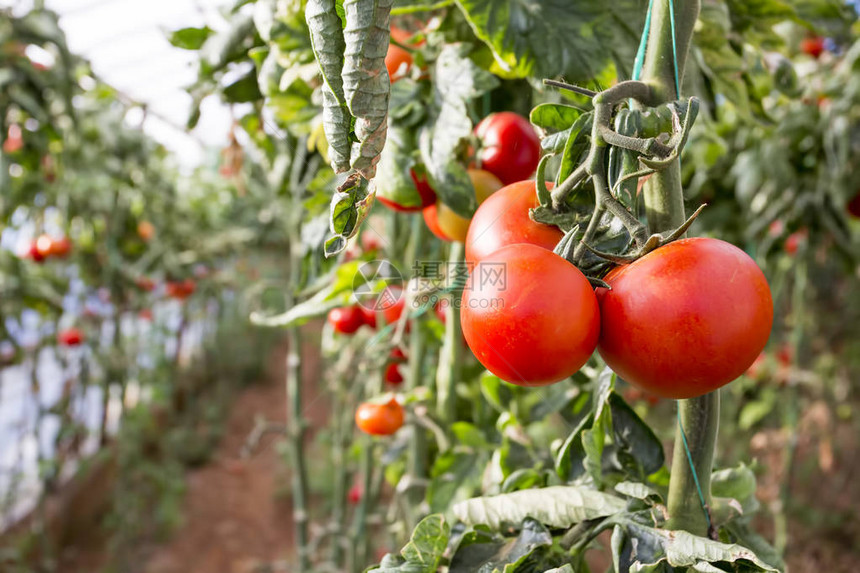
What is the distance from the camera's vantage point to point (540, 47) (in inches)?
22.9

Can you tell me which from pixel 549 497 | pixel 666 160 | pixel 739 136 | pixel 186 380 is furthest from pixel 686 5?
pixel 186 380

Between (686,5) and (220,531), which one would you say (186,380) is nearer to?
(220,531)

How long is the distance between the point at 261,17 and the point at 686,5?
465 mm

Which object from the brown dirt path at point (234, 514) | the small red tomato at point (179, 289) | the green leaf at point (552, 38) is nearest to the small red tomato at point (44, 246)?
the small red tomato at point (179, 289)

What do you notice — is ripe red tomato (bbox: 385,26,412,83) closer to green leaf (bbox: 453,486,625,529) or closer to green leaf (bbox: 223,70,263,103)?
green leaf (bbox: 223,70,263,103)

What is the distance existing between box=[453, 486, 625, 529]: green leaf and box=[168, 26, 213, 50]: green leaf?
0.72 metres

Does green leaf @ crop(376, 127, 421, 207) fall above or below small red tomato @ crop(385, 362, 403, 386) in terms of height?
above

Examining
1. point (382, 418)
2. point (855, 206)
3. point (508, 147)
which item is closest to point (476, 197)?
point (508, 147)

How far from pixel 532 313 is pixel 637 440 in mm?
272

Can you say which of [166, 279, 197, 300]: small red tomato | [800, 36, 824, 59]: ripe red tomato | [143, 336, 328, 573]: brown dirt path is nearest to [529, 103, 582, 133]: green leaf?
[800, 36, 824, 59]: ripe red tomato

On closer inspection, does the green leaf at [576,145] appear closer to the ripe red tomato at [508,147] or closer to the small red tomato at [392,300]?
the ripe red tomato at [508,147]

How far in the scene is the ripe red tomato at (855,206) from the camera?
5.19 ft

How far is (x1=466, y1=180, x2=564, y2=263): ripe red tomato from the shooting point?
0.45m

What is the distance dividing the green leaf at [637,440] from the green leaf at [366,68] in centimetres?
37
